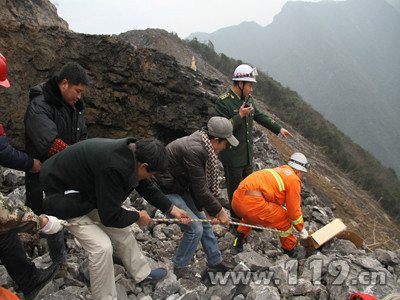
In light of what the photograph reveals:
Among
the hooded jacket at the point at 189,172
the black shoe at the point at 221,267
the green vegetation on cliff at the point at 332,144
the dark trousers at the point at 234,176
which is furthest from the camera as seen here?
the green vegetation on cliff at the point at 332,144

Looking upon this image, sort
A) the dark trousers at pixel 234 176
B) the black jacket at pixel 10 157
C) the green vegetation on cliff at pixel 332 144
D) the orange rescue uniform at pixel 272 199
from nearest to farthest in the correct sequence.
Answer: the black jacket at pixel 10 157 → the orange rescue uniform at pixel 272 199 → the dark trousers at pixel 234 176 → the green vegetation on cliff at pixel 332 144

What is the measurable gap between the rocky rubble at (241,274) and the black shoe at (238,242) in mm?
101

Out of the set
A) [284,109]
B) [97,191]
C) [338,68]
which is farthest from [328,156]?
[338,68]

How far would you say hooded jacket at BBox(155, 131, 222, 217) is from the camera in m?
3.04

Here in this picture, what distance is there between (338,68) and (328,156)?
97411 millimetres

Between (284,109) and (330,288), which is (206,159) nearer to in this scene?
(330,288)

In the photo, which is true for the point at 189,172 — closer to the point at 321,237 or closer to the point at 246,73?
the point at 246,73

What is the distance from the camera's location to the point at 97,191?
2.23 metres

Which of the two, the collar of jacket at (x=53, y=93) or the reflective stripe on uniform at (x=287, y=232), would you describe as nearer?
the collar of jacket at (x=53, y=93)

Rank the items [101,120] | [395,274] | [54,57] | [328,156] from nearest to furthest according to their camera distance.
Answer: [395,274] < [54,57] < [101,120] < [328,156]

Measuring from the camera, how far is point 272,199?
3.88m

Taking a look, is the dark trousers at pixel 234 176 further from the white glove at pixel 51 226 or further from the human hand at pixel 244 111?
the white glove at pixel 51 226

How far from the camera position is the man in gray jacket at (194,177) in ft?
10.0

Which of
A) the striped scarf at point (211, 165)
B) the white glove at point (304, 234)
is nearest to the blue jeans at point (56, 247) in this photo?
the striped scarf at point (211, 165)
